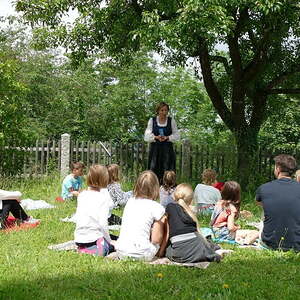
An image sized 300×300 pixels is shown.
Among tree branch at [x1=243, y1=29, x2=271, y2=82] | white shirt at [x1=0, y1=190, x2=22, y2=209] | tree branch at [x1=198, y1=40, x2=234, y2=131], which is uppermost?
tree branch at [x1=243, y1=29, x2=271, y2=82]

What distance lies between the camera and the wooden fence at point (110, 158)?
572 inches

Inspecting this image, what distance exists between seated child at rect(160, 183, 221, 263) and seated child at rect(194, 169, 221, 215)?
2.81 m

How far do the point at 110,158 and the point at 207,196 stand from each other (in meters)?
6.56

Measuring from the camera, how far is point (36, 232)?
23.8 feet

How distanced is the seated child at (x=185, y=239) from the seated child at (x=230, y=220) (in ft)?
4.15

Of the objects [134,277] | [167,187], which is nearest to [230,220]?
[167,187]

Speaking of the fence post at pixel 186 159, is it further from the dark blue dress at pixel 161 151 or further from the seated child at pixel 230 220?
the seated child at pixel 230 220

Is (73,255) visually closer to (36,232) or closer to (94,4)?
(36,232)

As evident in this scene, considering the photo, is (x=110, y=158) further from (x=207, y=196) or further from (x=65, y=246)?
(x=65, y=246)

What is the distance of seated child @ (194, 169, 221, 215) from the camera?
8680 millimetres

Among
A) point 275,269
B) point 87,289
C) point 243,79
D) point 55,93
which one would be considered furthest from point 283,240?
point 55,93

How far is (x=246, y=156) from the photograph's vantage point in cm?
1420

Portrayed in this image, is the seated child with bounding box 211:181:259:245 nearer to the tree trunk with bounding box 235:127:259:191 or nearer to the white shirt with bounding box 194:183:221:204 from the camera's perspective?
the white shirt with bounding box 194:183:221:204

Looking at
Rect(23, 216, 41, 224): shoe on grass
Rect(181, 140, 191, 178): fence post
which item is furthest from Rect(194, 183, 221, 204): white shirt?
Rect(181, 140, 191, 178): fence post
